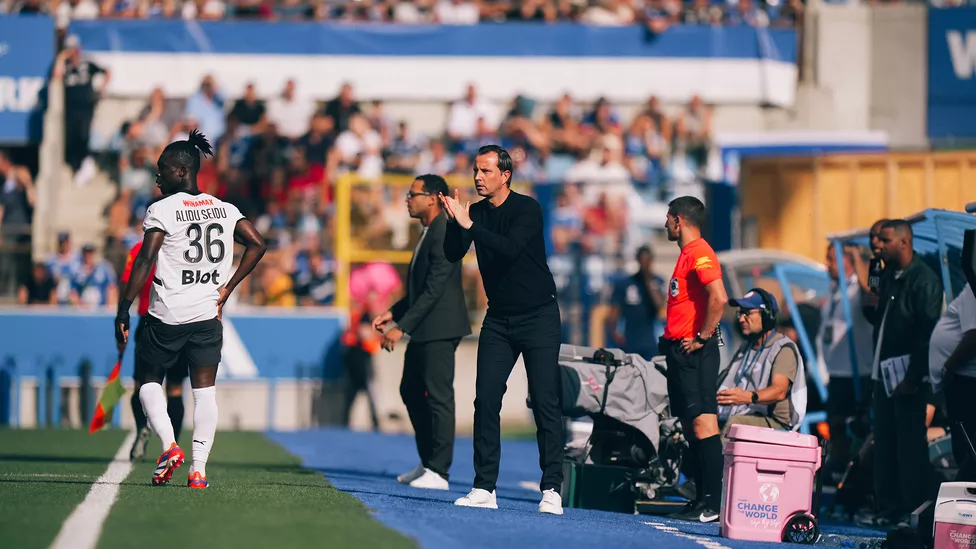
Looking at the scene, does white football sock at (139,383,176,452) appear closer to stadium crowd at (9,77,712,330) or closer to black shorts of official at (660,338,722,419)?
black shorts of official at (660,338,722,419)

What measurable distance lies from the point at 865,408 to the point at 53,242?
12.3 metres

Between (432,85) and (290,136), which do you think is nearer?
(290,136)

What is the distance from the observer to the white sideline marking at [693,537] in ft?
27.2

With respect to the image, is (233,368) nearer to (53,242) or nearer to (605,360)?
(53,242)

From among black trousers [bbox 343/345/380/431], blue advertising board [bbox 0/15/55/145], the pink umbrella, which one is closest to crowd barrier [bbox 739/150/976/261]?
the pink umbrella

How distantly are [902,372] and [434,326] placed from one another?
3.36 m

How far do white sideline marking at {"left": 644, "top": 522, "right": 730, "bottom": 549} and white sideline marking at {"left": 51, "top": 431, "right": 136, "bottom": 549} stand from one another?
3190 millimetres

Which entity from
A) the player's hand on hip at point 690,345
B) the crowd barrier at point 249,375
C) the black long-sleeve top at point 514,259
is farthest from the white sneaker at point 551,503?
the crowd barrier at point 249,375

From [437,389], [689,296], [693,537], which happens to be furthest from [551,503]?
[437,389]

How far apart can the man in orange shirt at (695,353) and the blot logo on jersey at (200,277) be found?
115 inches

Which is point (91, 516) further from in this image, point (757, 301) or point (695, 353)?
point (757, 301)

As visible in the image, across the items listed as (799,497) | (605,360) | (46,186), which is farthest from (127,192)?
(799,497)

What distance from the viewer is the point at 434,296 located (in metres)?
11.0

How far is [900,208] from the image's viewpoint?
17.4m
